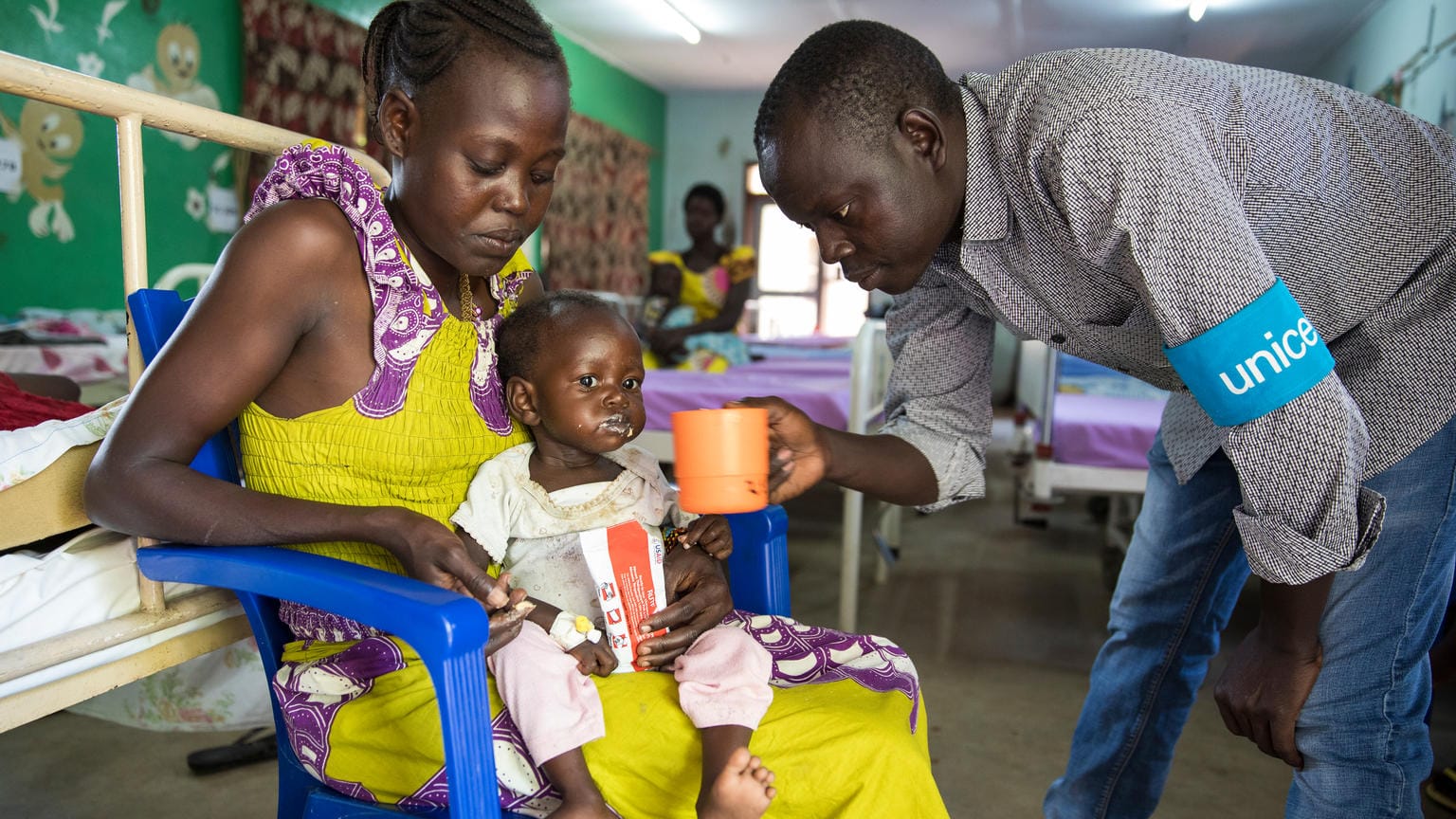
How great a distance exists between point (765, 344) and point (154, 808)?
4.56 metres

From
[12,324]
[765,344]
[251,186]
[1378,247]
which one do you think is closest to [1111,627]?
[1378,247]

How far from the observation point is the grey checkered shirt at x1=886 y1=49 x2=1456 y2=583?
1007 mm

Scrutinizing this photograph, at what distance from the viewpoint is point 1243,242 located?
Result: 3.26ft

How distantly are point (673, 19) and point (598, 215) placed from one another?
1947mm

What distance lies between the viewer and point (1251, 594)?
162 inches

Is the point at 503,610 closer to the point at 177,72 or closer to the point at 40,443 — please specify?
the point at 40,443

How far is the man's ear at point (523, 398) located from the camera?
4.87ft

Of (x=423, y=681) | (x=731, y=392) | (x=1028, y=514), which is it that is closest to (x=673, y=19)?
(x=1028, y=514)

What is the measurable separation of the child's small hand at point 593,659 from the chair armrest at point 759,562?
1.07 feet

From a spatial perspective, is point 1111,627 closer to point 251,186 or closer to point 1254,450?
point 1254,450

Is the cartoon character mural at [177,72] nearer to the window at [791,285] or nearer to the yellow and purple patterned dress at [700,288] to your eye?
the yellow and purple patterned dress at [700,288]

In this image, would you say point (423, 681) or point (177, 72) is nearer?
point (423, 681)

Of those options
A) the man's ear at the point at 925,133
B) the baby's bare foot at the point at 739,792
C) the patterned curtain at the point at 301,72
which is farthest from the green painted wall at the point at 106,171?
the baby's bare foot at the point at 739,792

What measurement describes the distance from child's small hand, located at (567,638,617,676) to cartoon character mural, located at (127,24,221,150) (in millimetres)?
4702
